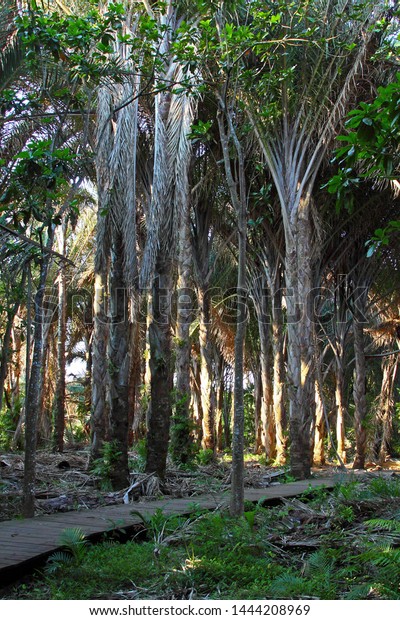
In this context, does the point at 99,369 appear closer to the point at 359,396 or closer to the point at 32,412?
the point at 32,412

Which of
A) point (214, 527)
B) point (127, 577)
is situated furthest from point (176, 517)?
point (127, 577)

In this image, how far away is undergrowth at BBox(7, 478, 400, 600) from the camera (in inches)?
191

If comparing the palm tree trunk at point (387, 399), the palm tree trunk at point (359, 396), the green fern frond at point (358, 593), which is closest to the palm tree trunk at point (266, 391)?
the palm tree trunk at point (359, 396)

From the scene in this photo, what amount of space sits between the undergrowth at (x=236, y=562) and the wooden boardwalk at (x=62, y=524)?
0.54 ft

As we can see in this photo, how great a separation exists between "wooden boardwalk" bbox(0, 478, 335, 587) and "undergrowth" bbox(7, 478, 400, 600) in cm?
16

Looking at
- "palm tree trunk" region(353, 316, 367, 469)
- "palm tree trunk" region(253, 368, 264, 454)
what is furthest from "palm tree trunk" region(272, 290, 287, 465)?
"palm tree trunk" region(253, 368, 264, 454)

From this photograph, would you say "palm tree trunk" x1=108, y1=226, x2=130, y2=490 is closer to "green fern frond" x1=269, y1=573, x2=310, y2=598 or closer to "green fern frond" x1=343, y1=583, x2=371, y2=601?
"green fern frond" x1=269, y1=573, x2=310, y2=598

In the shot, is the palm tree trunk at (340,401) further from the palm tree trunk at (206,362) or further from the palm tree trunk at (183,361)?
the palm tree trunk at (183,361)

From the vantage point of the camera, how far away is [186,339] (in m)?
13.7

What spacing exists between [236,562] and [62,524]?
2.33m

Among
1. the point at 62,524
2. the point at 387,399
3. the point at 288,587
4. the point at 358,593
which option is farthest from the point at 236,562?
the point at 387,399

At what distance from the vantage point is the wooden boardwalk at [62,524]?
17.4ft
